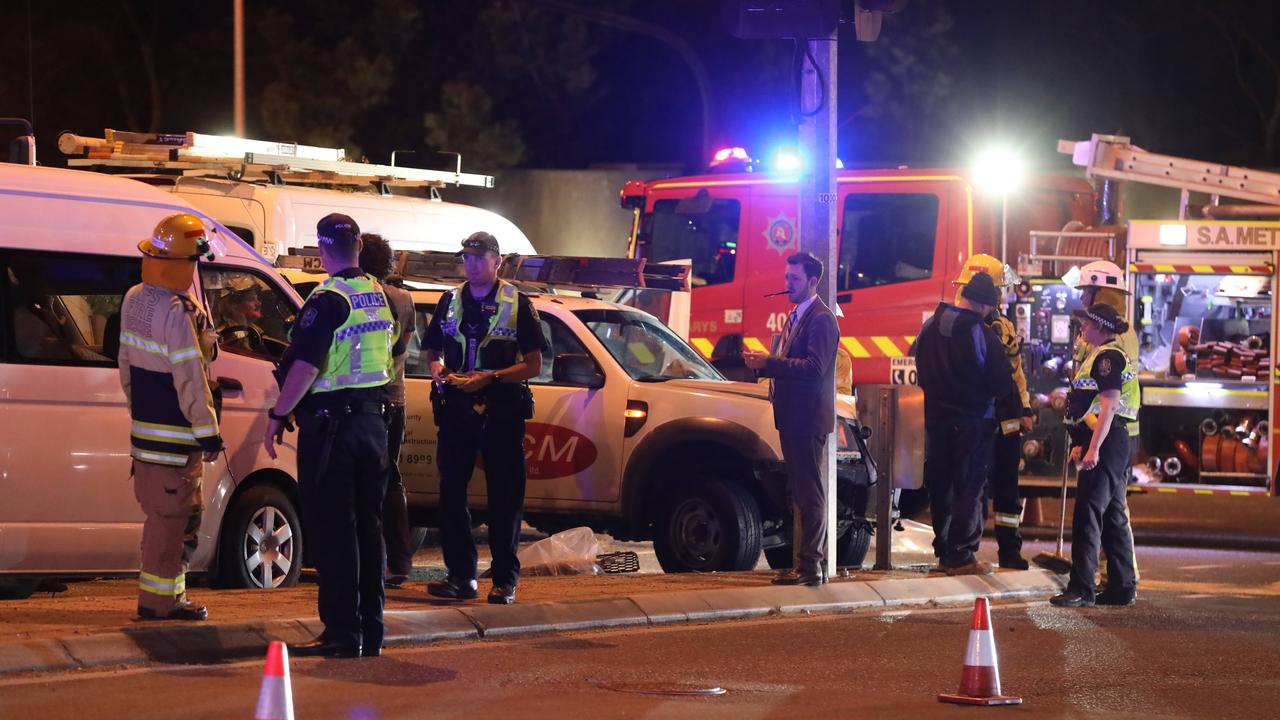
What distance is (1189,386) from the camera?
51.4ft

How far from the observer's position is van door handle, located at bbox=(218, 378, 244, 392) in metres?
10.0

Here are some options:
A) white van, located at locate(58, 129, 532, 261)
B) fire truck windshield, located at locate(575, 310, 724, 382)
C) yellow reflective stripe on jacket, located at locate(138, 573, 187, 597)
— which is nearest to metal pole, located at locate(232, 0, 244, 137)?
white van, located at locate(58, 129, 532, 261)

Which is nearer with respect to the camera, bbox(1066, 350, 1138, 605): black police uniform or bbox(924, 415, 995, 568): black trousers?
bbox(1066, 350, 1138, 605): black police uniform

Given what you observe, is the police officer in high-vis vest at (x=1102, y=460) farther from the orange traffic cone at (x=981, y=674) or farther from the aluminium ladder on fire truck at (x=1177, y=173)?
the aluminium ladder on fire truck at (x=1177, y=173)

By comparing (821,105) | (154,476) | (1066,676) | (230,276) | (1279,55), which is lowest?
(1066,676)

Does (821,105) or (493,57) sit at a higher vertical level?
(493,57)

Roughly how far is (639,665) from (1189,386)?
8565mm

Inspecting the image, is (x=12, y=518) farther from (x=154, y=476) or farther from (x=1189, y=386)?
(x=1189, y=386)

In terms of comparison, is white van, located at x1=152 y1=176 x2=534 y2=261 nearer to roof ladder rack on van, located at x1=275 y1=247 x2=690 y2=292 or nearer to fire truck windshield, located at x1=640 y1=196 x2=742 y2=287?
roof ladder rack on van, located at x1=275 y1=247 x2=690 y2=292

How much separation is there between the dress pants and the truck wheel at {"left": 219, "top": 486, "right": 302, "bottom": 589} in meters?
1.48

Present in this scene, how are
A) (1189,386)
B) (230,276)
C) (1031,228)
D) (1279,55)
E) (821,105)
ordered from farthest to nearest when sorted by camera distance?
(1279,55) → (1031,228) → (1189,386) → (821,105) → (230,276)

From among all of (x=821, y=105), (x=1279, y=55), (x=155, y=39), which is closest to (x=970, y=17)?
(x=1279, y=55)

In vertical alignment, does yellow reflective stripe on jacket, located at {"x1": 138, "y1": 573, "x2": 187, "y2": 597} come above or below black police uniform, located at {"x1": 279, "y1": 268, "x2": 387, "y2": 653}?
below

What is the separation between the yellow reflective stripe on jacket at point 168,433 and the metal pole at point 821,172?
165 inches
